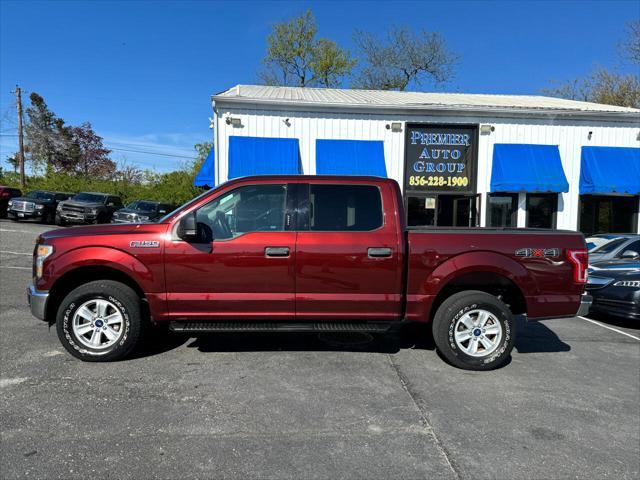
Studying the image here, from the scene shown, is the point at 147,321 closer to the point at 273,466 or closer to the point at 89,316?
the point at 89,316

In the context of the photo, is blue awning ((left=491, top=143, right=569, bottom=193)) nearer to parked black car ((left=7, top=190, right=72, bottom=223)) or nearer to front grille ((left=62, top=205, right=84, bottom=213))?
front grille ((left=62, top=205, right=84, bottom=213))

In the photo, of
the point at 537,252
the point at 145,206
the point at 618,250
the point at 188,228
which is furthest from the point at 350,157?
the point at 145,206

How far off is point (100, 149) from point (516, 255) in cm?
6287

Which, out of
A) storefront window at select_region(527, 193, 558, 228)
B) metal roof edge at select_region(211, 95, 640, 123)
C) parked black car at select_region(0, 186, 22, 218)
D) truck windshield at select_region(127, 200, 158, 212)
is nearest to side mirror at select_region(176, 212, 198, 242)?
metal roof edge at select_region(211, 95, 640, 123)

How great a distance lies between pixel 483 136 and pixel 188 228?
1337cm

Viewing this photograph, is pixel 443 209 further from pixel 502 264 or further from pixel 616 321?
pixel 502 264

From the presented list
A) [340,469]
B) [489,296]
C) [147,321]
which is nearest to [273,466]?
[340,469]

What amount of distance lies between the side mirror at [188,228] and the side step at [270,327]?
0.90 meters

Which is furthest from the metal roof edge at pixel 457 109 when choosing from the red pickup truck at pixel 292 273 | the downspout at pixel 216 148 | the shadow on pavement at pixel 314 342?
the red pickup truck at pixel 292 273

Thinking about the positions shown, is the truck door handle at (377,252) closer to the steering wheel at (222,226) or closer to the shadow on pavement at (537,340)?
the steering wheel at (222,226)

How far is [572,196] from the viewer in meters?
14.9

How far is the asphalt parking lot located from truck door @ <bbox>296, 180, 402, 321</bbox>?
0.62m

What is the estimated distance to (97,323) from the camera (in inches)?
170

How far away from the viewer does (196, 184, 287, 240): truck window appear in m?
4.39
